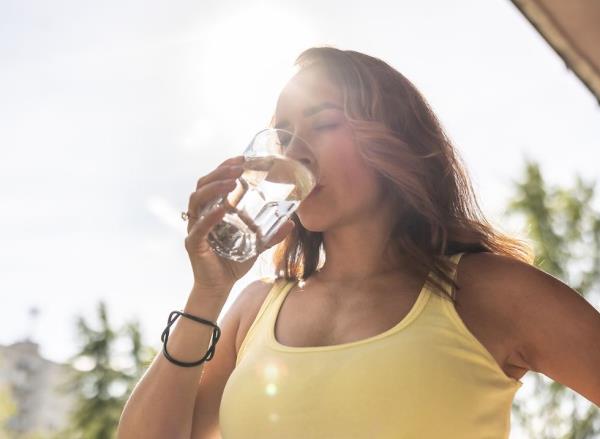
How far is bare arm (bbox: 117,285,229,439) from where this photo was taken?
1955 millimetres

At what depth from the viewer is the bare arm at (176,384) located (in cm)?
196

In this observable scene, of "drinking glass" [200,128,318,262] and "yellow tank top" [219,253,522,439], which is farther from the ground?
"drinking glass" [200,128,318,262]

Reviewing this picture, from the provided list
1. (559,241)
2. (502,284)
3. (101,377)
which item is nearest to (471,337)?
(502,284)

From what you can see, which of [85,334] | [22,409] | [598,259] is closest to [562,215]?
[598,259]

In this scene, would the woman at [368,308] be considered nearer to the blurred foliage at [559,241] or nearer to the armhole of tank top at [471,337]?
the armhole of tank top at [471,337]

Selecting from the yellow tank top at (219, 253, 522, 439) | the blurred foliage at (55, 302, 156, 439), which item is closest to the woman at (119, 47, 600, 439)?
the yellow tank top at (219, 253, 522, 439)

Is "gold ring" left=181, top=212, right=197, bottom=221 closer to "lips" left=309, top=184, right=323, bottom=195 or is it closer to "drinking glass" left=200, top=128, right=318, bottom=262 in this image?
"drinking glass" left=200, top=128, right=318, bottom=262

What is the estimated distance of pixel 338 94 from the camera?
211 centimetres

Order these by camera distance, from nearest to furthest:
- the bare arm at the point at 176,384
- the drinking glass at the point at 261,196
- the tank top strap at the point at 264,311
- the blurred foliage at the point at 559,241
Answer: the drinking glass at the point at 261,196
the bare arm at the point at 176,384
the tank top strap at the point at 264,311
the blurred foliage at the point at 559,241

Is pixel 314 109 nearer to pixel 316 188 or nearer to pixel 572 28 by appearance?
pixel 316 188

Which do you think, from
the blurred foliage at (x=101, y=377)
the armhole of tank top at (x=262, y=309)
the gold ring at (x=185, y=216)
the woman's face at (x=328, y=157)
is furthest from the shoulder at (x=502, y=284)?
the blurred foliage at (x=101, y=377)

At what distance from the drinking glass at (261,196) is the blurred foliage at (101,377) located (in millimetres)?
18485

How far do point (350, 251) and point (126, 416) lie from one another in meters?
0.74

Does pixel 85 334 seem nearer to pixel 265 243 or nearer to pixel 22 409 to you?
pixel 265 243
